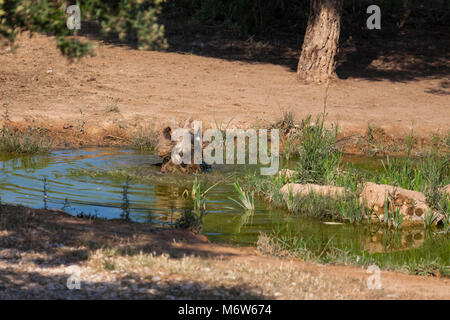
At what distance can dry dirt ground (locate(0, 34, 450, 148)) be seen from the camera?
1329 cm

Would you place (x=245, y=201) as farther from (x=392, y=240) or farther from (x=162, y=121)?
(x=162, y=121)

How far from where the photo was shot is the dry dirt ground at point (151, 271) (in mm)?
5188

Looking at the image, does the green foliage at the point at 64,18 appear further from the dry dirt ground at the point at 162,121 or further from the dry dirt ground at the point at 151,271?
the dry dirt ground at the point at 151,271

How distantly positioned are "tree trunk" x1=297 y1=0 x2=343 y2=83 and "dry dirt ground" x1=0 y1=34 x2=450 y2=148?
17.0 inches

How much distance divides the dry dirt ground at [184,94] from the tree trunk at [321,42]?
1.42 ft

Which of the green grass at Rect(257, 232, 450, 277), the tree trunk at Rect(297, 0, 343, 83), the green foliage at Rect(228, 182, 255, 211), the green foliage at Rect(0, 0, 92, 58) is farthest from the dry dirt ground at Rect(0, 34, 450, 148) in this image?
the green foliage at Rect(0, 0, 92, 58)

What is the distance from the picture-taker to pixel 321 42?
16.8 meters

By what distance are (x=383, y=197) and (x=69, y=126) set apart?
6434 mm

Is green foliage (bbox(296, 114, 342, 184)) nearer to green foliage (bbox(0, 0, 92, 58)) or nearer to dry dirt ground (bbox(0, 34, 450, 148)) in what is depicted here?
dry dirt ground (bbox(0, 34, 450, 148))

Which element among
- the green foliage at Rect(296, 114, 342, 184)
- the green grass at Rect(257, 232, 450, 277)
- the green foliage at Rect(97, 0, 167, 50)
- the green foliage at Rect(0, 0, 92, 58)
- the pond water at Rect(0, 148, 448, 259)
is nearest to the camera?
the green foliage at Rect(0, 0, 92, 58)

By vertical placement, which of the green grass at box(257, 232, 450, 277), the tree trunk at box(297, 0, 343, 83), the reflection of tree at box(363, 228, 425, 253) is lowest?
the reflection of tree at box(363, 228, 425, 253)

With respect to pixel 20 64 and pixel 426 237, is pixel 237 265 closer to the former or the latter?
pixel 426 237

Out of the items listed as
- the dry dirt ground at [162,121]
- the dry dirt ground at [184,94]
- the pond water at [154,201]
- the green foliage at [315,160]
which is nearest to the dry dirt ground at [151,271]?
the dry dirt ground at [162,121]

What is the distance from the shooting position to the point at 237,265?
5.97 meters
